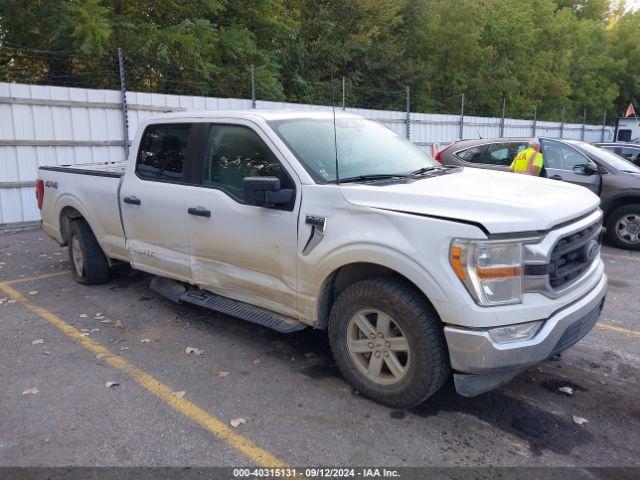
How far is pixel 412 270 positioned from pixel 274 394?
134 centimetres

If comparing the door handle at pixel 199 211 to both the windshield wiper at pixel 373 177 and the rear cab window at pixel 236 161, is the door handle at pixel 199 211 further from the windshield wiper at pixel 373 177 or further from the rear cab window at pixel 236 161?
the windshield wiper at pixel 373 177

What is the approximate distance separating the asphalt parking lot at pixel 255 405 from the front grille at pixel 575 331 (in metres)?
0.49

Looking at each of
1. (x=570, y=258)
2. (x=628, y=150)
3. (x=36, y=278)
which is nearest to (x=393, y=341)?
(x=570, y=258)

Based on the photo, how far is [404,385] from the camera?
3467 mm

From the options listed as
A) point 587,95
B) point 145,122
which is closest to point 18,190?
point 145,122

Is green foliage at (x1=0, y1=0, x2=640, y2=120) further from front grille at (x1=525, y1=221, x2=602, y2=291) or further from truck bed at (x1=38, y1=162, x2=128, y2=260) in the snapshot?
front grille at (x1=525, y1=221, x2=602, y2=291)

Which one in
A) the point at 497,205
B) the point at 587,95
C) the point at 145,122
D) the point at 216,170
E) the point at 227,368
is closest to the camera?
the point at 497,205

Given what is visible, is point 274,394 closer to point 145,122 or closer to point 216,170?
point 216,170

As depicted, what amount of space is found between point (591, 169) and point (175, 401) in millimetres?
7511

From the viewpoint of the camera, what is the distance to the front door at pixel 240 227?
405cm

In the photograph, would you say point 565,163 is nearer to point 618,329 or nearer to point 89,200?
point 618,329

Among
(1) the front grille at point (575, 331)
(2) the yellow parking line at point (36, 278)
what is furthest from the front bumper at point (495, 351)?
(2) the yellow parking line at point (36, 278)

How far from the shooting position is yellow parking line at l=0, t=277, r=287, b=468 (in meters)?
3.15

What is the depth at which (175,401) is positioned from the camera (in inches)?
Answer: 148
